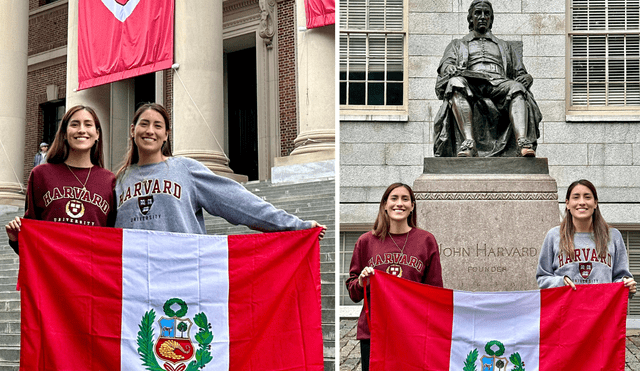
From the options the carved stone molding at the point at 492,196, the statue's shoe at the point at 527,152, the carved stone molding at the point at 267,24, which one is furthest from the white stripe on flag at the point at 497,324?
the carved stone molding at the point at 267,24

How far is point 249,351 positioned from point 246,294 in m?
0.39

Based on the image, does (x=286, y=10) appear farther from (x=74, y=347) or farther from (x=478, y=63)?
(x=74, y=347)

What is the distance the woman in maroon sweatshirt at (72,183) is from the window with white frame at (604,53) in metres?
13.8

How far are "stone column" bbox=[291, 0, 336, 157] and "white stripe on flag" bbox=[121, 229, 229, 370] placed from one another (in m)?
12.2

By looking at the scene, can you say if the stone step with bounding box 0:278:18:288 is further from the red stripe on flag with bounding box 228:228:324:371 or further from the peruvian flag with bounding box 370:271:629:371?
the peruvian flag with bounding box 370:271:629:371

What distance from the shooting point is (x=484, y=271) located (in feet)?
29.5

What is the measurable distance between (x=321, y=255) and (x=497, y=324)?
488 centimetres

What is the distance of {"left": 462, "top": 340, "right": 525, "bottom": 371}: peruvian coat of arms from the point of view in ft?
18.0

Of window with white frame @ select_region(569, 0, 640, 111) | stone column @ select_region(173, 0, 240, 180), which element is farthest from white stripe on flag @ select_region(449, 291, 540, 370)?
stone column @ select_region(173, 0, 240, 180)

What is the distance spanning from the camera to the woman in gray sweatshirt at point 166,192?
16.0ft

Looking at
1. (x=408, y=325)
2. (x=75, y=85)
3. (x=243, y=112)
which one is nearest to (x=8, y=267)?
(x=408, y=325)

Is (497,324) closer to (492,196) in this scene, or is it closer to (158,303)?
(158,303)

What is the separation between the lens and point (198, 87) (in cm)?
1914

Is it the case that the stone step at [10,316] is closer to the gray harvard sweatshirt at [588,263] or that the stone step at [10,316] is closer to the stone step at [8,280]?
the stone step at [8,280]
